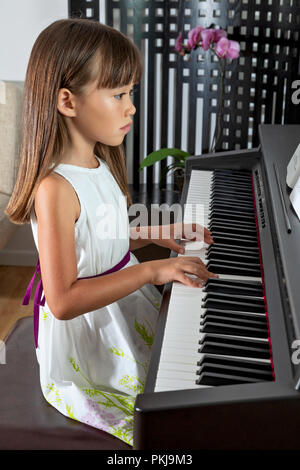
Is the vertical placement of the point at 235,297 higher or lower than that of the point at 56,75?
lower

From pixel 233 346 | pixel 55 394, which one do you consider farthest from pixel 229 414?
pixel 55 394

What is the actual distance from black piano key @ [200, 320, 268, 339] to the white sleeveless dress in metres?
0.26

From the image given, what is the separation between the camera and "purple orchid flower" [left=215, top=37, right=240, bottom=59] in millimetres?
2488

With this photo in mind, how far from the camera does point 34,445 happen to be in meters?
1.17

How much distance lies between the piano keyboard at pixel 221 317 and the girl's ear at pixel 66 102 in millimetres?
441

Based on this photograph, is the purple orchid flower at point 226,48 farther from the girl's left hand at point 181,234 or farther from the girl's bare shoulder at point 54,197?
the girl's bare shoulder at point 54,197

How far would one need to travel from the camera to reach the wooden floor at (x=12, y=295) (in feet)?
9.12

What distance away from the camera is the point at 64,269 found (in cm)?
118

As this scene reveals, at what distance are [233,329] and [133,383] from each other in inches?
12.6

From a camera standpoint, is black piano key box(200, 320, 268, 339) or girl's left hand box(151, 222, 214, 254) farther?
girl's left hand box(151, 222, 214, 254)

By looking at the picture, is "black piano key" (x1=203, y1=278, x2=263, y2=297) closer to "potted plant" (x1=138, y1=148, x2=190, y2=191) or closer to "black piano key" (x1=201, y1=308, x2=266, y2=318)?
"black piano key" (x1=201, y1=308, x2=266, y2=318)

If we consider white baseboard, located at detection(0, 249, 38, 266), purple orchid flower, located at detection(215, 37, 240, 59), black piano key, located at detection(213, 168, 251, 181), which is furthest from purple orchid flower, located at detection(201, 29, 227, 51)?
white baseboard, located at detection(0, 249, 38, 266)

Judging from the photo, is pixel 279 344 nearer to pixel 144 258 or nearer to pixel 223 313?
pixel 223 313

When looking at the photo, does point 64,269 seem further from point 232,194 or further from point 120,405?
point 232,194
